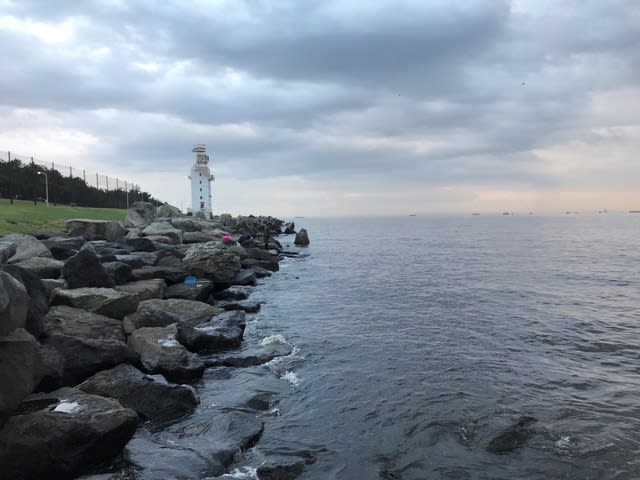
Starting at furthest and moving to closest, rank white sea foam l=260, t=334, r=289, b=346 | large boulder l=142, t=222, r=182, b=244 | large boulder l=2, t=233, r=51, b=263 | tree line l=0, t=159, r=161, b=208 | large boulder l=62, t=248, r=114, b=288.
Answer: tree line l=0, t=159, r=161, b=208, large boulder l=142, t=222, r=182, b=244, large boulder l=2, t=233, r=51, b=263, white sea foam l=260, t=334, r=289, b=346, large boulder l=62, t=248, r=114, b=288

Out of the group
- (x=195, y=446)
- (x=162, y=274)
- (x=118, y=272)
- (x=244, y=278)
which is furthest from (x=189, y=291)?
(x=195, y=446)

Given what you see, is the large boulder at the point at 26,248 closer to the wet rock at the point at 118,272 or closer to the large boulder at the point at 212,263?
the wet rock at the point at 118,272

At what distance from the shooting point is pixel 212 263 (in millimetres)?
21891

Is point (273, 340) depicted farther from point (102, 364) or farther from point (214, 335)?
point (102, 364)

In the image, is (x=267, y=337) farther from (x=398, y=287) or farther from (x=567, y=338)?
(x=398, y=287)

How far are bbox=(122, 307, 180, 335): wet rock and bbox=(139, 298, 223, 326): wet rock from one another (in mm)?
898

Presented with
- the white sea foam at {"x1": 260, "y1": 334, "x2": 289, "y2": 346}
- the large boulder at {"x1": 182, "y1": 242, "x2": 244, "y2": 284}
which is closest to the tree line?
the large boulder at {"x1": 182, "y1": 242, "x2": 244, "y2": 284}

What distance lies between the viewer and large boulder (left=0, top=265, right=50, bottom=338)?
856 cm

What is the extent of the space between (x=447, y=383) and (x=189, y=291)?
34.2ft

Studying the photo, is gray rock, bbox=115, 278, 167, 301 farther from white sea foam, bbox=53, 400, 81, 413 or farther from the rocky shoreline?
white sea foam, bbox=53, 400, 81, 413

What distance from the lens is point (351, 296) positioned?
22.8 m

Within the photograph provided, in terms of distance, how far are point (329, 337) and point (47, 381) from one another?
28.2ft

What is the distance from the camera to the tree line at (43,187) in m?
57.4

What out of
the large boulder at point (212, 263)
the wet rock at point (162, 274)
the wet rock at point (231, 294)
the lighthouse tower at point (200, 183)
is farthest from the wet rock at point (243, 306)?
the lighthouse tower at point (200, 183)
